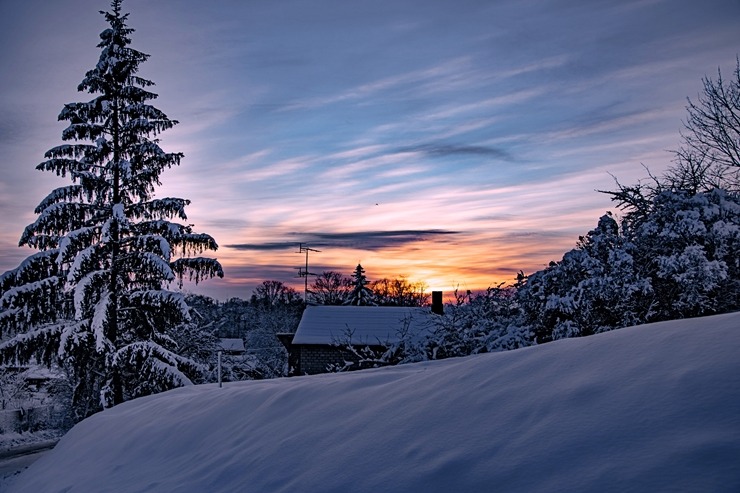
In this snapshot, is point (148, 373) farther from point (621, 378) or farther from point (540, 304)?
point (621, 378)

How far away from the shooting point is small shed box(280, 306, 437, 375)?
2662 cm

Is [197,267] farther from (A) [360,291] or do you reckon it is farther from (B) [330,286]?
(B) [330,286]

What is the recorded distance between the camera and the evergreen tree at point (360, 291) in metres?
58.5

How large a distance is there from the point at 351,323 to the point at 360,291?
30.2 meters

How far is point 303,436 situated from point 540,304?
9215 millimetres

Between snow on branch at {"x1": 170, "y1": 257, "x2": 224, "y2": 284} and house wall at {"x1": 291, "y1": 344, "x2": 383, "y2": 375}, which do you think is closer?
snow on branch at {"x1": 170, "y1": 257, "x2": 224, "y2": 284}

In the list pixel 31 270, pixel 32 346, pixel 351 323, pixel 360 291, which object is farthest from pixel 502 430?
pixel 360 291

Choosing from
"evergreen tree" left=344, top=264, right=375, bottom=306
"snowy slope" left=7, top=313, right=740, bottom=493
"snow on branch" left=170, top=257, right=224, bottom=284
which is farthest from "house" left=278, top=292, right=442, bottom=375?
"evergreen tree" left=344, top=264, right=375, bottom=306

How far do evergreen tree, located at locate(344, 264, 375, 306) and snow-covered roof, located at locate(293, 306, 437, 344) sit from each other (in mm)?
27419

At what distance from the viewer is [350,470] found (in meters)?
3.33

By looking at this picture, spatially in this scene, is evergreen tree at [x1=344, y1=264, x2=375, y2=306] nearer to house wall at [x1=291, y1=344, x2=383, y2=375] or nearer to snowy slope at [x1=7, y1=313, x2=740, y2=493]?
house wall at [x1=291, y1=344, x2=383, y2=375]

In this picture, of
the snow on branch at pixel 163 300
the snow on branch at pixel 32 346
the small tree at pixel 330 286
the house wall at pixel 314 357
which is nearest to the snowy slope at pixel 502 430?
the snow on branch at pixel 163 300

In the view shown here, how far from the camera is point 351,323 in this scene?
2919 centimetres

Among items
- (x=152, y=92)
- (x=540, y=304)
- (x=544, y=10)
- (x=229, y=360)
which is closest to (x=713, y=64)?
(x=544, y=10)
